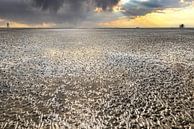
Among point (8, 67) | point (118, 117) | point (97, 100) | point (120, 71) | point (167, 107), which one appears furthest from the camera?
point (8, 67)

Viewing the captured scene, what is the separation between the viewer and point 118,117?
2019cm

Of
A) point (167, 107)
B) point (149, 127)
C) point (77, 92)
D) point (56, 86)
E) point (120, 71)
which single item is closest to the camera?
point (149, 127)

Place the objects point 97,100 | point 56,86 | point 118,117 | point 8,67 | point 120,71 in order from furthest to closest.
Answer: point 8,67 < point 120,71 < point 56,86 < point 97,100 < point 118,117

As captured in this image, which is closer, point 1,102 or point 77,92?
point 1,102

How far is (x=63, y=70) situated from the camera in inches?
1561

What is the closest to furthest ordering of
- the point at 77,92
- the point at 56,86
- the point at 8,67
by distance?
the point at 77,92, the point at 56,86, the point at 8,67

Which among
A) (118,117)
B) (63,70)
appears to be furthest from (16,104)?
(63,70)

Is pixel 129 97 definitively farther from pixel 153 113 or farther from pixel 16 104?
pixel 16 104

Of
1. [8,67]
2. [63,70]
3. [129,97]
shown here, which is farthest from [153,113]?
[8,67]

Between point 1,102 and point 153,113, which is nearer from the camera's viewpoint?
point 153,113

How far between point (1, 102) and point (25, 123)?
18.0 ft

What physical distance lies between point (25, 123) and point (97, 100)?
24.1ft

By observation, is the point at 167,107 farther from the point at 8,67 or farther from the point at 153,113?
the point at 8,67

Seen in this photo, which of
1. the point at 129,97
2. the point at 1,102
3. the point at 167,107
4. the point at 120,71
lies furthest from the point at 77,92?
the point at 120,71
